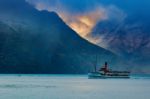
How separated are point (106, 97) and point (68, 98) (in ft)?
28.2

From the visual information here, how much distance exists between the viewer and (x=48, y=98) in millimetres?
93625

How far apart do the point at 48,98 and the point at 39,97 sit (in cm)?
250

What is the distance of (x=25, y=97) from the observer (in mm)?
94812

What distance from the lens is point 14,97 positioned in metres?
95.3

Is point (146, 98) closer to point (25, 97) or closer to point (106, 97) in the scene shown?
point (106, 97)

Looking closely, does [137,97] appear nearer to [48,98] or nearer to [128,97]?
[128,97]

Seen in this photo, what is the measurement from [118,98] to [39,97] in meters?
15.5

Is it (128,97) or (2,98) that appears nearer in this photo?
(2,98)

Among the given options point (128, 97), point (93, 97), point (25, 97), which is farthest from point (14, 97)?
point (128, 97)

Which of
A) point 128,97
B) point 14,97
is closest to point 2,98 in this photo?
point 14,97

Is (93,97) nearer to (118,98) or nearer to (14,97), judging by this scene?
(118,98)

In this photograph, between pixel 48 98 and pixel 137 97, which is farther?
pixel 137 97

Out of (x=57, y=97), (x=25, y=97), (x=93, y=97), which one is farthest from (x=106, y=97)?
(x=25, y=97)

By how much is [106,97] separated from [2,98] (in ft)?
71.8
